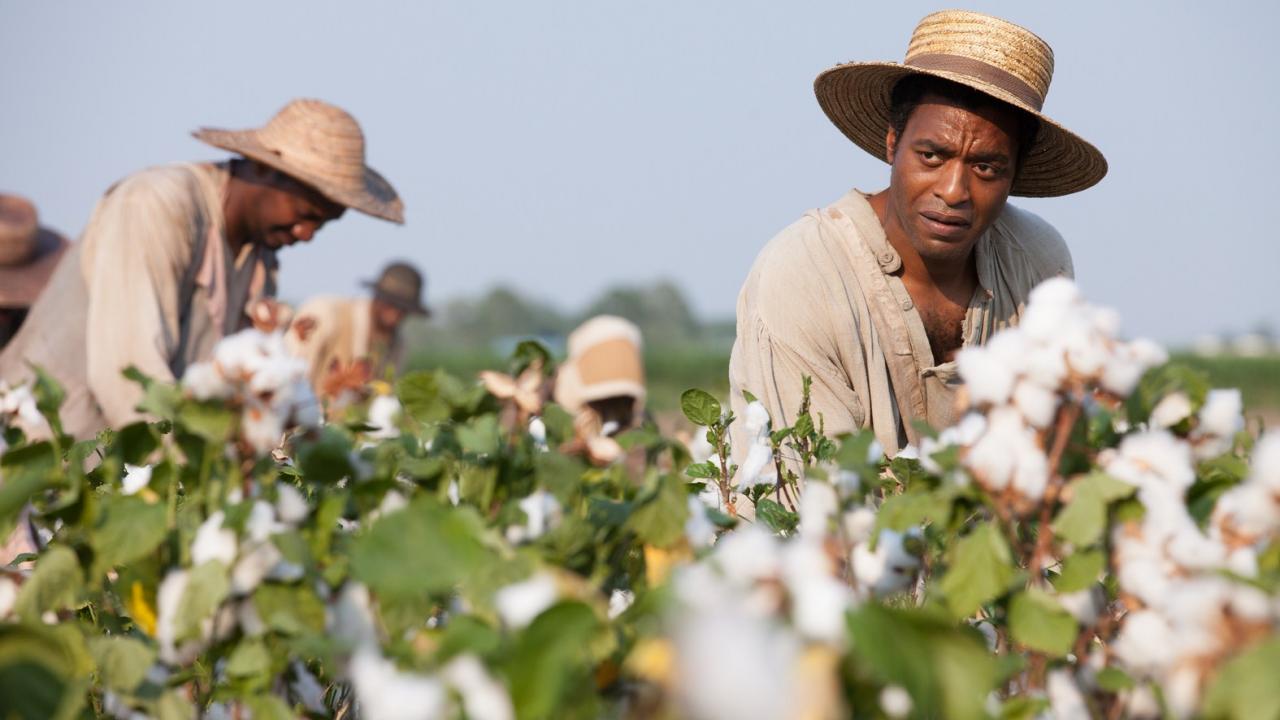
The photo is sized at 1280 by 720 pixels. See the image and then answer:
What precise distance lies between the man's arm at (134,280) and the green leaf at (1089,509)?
3.05 metres

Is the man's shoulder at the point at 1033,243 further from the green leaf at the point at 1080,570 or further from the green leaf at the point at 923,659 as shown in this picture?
the green leaf at the point at 923,659

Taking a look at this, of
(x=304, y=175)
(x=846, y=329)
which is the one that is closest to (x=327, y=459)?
(x=846, y=329)

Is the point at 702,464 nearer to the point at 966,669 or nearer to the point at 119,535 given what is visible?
the point at 119,535

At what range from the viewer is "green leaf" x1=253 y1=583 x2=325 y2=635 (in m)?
1.18

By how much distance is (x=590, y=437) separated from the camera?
1.41 meters

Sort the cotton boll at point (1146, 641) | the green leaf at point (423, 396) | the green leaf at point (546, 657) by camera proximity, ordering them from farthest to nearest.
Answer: the green leaf at point (423, 396) → the cotton boll at point (1146, 641) → the green leaf at point (546, 657)

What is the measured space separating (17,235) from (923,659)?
184 inches

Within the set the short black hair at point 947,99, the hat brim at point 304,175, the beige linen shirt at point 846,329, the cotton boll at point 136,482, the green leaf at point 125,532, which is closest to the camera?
the green leaf at point 125,532

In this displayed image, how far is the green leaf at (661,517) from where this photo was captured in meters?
1.24

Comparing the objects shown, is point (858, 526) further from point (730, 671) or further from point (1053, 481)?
point (730, 671)

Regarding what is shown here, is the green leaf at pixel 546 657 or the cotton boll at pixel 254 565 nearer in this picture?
the green leaf at pixel 546 657

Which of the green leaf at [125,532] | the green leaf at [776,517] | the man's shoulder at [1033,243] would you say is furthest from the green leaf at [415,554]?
the man's shoulder at [1033,243]

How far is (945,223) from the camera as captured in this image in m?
2.95

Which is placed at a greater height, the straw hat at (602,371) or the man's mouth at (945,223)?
the man's mouth at (945,223)
